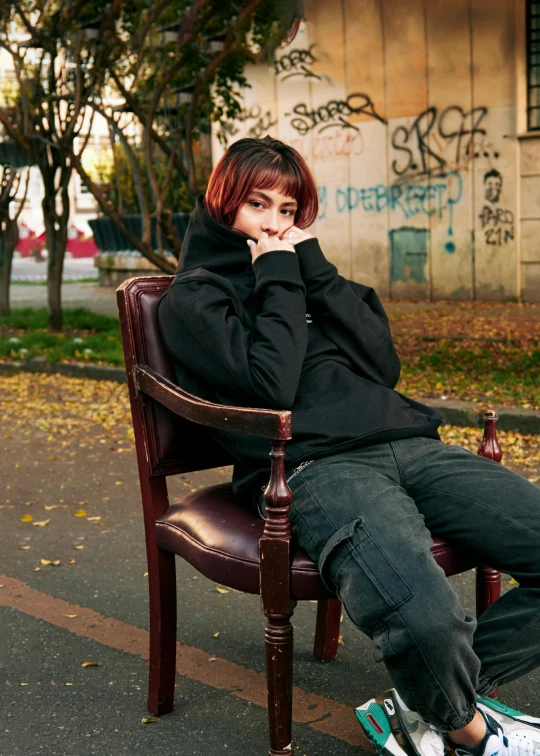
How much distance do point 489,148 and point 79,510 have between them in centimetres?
1056

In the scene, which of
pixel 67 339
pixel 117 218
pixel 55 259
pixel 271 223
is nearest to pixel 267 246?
pixel 271 223

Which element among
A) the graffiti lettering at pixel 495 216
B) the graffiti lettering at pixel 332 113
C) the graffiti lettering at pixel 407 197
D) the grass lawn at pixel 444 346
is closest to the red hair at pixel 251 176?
the grass lawn at pixel 444 346

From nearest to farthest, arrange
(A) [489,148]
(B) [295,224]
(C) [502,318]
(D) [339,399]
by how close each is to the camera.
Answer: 1. (D) [339,399]
2. (B) [295,224]
3. (C) [502,318]
4. (A) [489,148]

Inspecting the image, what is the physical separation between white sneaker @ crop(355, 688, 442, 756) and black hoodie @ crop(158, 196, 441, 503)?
0.62m

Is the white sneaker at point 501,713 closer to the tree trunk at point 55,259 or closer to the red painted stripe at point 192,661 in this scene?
the red painted stripe at point 192,661

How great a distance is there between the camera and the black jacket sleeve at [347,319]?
2.89m

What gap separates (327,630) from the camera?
11.0ft

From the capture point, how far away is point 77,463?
618 centimetres

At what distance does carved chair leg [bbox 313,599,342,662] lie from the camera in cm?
331

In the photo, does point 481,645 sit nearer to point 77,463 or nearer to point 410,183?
point 77,463

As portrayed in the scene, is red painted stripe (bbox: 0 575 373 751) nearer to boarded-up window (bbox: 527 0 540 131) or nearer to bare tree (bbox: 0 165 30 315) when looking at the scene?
bare tree (bbox: 0 165 30 315)

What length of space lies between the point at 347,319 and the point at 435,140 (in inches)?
490

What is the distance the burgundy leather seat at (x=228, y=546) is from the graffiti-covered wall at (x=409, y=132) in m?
11.7

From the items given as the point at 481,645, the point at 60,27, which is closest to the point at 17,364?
the point at 60,27
